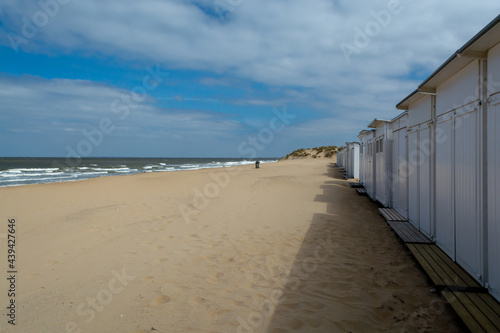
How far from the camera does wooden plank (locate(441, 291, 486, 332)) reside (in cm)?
304

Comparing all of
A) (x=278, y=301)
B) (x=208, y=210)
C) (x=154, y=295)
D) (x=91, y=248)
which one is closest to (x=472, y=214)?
(x=278, y=301)

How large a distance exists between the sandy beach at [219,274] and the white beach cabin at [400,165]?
70cm

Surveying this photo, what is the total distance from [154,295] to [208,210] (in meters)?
6.01

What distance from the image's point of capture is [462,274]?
4.33 m

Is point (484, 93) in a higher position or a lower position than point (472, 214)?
higher

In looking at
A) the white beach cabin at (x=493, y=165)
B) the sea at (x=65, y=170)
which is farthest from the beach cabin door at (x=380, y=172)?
the sea at (x=65, y=170)

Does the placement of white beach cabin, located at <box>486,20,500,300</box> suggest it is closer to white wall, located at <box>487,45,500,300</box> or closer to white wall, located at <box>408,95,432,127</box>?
white wall, located at <box>487,45,500,300</box>

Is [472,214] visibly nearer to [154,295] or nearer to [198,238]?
[154,295]

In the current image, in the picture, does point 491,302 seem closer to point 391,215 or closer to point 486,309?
point 486,309

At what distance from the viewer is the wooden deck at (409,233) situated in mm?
5911

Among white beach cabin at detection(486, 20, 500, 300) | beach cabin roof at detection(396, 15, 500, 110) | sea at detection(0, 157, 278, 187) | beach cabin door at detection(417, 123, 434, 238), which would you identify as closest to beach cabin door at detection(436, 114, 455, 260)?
beach cabin door at detection(417, 123, 434, 238)

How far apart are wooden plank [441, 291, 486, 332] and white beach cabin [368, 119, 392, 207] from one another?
19.6 feet

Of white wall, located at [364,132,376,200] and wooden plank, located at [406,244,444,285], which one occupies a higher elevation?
white wall, located at [364,132,376,200]

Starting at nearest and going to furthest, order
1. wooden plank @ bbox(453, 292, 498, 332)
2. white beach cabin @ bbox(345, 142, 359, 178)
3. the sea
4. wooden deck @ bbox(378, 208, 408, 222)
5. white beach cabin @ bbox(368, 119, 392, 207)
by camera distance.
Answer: wooden plank @ bbox(453, 292, 498, 332) < wooden deck @ bbox(378, 208, 408, 222) < white beach cabin @ bbox(368, 119, 392, 207) < white beach cabin @ bbox(345, 142, 359, 178) < the sea
